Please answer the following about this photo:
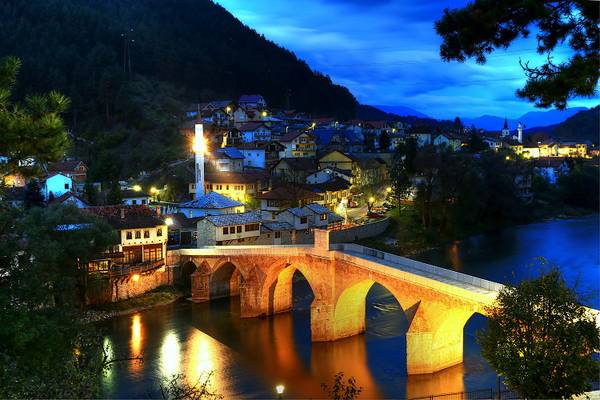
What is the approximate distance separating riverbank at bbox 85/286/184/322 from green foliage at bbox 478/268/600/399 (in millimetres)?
18789

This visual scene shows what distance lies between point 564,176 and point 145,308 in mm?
50552

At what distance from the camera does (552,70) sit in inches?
346

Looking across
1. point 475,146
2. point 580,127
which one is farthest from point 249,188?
point 580,127

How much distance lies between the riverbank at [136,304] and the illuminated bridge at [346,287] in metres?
1.26

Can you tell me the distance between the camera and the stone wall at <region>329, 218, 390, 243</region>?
129ft

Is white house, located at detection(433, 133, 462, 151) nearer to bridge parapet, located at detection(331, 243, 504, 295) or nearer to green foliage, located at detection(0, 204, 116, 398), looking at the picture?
bridge parapet, located at detection(331, 243, 504, 295)

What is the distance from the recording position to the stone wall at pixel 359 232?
39.4m

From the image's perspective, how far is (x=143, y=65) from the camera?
75750 millimetres

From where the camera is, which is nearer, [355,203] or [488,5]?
[488,5]

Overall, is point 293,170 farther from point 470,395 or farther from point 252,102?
point 470,395

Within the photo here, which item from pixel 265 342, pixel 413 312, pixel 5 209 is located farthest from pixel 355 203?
pixel 5 209

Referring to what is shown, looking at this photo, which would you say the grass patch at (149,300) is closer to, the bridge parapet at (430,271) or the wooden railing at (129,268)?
the wooden railing at (129,268)

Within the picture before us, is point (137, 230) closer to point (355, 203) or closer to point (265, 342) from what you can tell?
point (265, 342)

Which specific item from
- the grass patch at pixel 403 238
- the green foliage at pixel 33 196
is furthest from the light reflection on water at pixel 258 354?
the green foliage at pixel 33 196
